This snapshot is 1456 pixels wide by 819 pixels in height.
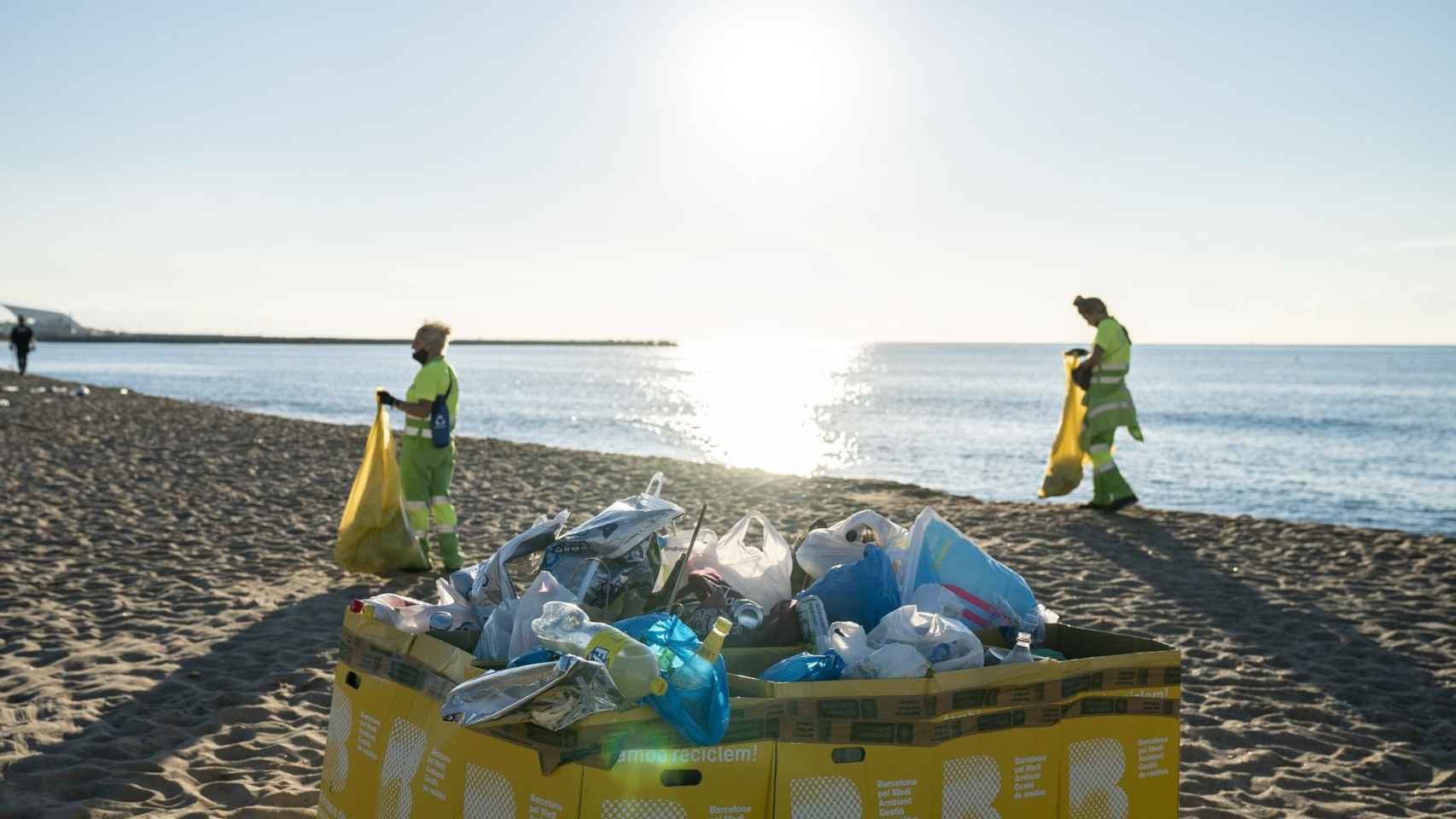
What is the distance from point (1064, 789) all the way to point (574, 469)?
13435mm

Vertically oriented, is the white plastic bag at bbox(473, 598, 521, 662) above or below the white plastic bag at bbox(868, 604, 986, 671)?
below

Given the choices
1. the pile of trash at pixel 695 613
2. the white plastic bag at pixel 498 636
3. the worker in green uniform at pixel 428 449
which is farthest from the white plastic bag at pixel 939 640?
the worker in green uniform at pixel 428 449

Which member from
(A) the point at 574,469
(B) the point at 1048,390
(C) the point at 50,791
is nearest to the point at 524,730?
(C) the point at 50,791

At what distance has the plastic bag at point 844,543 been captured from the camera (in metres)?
3.41

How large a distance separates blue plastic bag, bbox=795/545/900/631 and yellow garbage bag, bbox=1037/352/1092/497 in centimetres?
800

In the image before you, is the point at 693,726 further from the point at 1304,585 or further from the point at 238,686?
the point at 1304,585

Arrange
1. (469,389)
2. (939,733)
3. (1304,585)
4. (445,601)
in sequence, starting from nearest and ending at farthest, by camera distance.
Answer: (939,733), (445,601), (1304,585), (469,389)

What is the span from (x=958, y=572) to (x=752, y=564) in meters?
0.62

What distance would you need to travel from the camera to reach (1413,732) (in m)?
5.08

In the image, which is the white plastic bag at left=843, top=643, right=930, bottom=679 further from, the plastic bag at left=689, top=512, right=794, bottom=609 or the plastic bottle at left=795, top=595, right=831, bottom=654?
the plastic bag at left=689, top=512, right=794, bottom=609

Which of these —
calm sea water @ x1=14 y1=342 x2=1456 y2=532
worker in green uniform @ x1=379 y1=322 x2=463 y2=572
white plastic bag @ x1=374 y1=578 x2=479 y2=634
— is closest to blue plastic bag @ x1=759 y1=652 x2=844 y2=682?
white plastic bag @ x1=374 y1=578 x2=479 y2=634

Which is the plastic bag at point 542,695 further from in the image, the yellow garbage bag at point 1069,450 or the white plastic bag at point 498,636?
the yellow garbage bag at point 1069,450

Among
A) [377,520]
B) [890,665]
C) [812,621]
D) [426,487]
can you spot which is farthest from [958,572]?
[426,487]

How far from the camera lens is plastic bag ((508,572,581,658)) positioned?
8.95 feet
